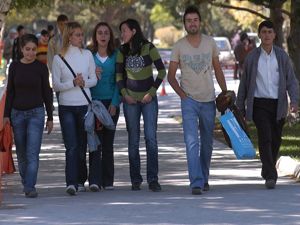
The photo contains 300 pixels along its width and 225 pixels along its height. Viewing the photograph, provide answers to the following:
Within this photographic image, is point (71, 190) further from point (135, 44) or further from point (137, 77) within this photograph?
point (135, 44)

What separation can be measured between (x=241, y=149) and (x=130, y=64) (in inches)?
59.5

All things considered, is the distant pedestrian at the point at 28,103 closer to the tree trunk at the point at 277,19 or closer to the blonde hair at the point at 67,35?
the blonde hair at the point at 67,35

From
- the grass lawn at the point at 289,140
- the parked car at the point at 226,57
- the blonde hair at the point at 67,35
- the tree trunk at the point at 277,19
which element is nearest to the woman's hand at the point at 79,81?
the blonde hair at the point at 67,35

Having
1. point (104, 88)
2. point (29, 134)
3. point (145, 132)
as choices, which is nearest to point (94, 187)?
point (145, 132)

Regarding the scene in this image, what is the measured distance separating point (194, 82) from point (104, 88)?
1045mm

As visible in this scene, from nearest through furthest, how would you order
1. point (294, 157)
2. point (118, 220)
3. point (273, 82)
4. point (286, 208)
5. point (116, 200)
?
point (118, 220)
point (286, 208)
point (116, 200)
point (273, 82)
point (294, 157)

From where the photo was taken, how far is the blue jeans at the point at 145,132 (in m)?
11.8

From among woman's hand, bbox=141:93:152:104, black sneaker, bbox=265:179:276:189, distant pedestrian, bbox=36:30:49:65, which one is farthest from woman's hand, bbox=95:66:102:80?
distant pedestrian, bbox=36:30:49:65

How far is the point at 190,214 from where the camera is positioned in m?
9.99

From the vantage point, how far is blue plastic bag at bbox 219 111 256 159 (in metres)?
11.6

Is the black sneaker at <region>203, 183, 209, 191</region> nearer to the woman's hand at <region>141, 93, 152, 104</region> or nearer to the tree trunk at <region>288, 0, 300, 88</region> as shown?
the woman's hand at <region>141, 93, 152, 104</region>

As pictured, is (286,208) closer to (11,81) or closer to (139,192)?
(139,192)

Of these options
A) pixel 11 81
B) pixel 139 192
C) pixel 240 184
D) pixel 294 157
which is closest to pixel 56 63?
pixel 11 81

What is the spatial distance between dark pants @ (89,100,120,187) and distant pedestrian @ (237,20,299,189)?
4.97ft
